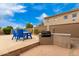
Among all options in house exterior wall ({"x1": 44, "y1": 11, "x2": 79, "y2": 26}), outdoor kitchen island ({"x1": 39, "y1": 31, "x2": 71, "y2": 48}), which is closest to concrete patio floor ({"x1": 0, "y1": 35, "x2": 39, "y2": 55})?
outdoor kitchen island ({"x1": 39, "y1": 31, "x2": 71, "y2": 48})

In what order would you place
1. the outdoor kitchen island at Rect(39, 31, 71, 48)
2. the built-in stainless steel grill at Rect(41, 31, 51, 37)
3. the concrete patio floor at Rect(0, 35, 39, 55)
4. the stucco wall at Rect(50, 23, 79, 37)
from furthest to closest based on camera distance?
the built-in stainless steel grill at Rect(41, 31, 51, 37)
the outdoor kitchen island at Rect(39, 31, 71, 48)
the stucco wall at Rect(50, 23, 79, 37)
the concrete patio floor at Rect(0, 35, 39, 55)

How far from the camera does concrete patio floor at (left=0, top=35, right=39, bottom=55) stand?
4.79 meters

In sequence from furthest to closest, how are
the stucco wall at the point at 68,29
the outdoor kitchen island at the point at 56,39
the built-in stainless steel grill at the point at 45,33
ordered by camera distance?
the built-in stainless steel grill at the point at 45,33, the outdoor kitchen island at the point at 56,39, the stucco wall at the point at 68,29

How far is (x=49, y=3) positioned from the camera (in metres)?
5.09

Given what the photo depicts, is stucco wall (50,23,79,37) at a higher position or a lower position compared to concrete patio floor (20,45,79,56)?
higher

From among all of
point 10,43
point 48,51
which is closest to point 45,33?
point 48,51

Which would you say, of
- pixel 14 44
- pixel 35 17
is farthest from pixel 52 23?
pixel 14 44

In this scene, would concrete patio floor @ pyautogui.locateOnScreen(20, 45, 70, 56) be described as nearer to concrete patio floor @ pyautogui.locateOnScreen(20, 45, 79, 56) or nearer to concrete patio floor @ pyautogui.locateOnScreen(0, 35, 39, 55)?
concrete patio floor @ pyautogui.locateOnScreen(20, 45, 79, 56)

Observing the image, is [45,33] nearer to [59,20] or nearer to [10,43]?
[59,20]

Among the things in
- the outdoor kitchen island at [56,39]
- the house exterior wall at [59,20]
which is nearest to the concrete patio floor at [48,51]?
the outdoor kitchen island at [56,39]

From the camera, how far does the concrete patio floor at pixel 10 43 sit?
479 centimetres

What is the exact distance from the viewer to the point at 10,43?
5.36 m

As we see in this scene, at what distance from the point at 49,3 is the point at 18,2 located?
1132mm

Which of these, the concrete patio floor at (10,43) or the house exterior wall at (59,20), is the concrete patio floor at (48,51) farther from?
the house exterior wall at (59,20)
